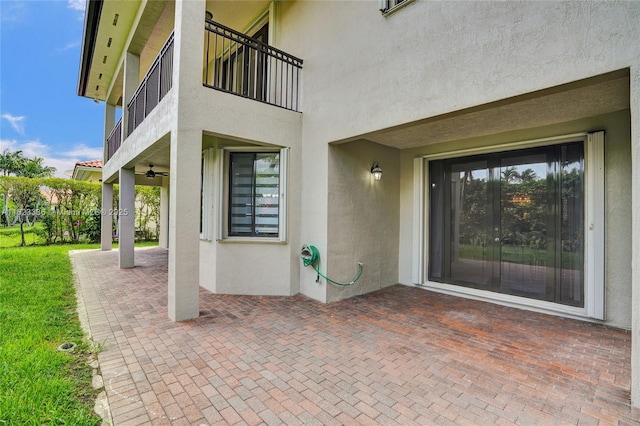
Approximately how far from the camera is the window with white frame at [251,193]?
649cm

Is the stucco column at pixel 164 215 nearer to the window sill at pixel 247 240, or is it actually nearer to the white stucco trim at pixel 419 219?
the window sill at pixel 247 240

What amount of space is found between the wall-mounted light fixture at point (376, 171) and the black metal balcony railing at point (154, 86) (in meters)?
4.35

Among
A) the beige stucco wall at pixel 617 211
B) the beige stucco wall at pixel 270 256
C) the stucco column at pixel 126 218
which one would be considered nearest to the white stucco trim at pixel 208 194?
the beige stucco wall at pixel 270 256

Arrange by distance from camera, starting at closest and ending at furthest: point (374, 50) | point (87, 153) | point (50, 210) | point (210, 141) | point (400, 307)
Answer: point (374, 50)
point (400, 307)
point (210, 141)
point (50, 210)
point (87, 153)

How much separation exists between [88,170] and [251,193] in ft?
55.8

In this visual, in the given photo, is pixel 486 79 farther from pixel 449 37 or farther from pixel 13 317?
pixel 13 317

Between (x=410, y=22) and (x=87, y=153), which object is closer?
(x=410, y=22)

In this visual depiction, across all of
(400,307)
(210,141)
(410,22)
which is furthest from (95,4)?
(400,307)

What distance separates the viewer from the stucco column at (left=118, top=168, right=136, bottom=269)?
9.06 metres

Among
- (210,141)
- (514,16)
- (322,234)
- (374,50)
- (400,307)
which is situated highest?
(374,50)

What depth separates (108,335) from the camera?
4.24 metres

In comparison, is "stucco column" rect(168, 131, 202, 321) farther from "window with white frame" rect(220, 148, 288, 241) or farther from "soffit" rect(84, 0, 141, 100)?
"soffit" rect(84, 0, 141, 100)

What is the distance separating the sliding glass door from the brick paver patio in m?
0.77

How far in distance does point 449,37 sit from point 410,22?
0.84 meters
